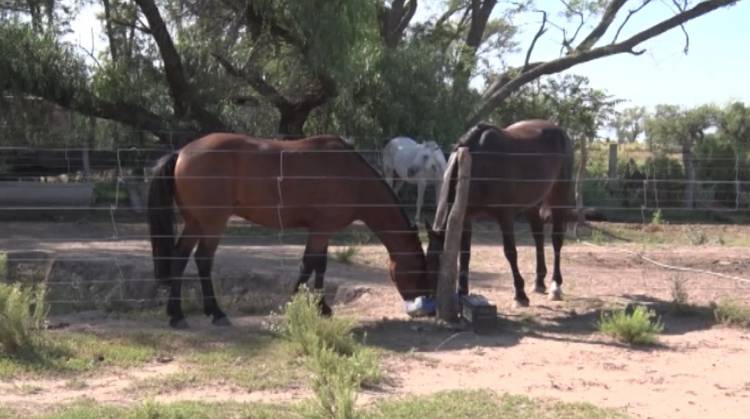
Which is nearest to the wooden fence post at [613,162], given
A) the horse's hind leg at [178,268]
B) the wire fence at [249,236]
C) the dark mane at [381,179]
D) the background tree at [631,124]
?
the wire fence at [249,236]

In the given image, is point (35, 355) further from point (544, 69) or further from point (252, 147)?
point (544, 69)

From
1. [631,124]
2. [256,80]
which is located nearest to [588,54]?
[256,80]

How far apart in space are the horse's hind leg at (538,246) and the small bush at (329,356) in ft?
10.4

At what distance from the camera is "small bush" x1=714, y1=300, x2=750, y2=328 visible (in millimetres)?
7875

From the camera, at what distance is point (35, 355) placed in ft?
20.7

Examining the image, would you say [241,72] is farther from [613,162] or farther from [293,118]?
[613,162]

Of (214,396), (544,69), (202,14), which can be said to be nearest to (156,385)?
(214,396)

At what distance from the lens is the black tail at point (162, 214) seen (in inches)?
298

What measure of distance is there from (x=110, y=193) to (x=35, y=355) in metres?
13.1

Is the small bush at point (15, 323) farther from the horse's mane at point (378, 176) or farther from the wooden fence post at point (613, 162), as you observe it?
the wooden fence post at point (613, 162)

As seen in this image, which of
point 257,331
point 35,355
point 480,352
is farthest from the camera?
point 257,331

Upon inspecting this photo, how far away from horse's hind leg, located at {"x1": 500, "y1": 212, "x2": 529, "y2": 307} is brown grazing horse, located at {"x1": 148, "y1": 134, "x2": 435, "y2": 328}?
0.98 m

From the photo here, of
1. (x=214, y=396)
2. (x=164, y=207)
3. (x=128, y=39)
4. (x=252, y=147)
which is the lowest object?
(x=214, y=396)

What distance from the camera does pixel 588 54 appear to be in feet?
82.6
